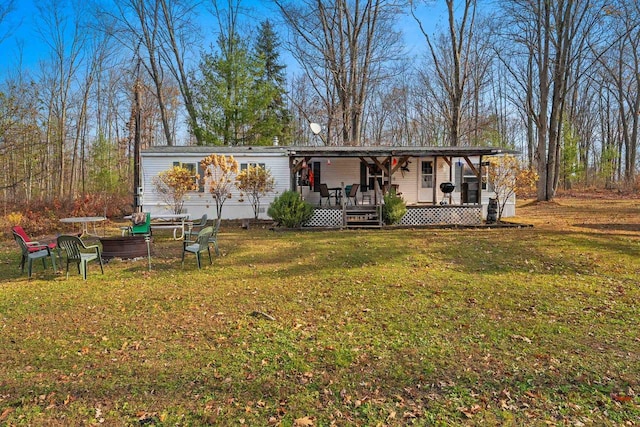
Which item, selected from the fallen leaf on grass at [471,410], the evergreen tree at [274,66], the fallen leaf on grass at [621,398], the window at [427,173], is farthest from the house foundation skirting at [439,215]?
the evergreen tree at [274,66]

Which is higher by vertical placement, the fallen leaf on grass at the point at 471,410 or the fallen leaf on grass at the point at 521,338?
the fallen leaf on grass at the point at 521,338

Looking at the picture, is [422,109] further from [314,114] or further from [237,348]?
[237,348]

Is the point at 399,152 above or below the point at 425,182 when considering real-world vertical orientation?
above

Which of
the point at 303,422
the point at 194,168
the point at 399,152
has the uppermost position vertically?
the point at 399,152

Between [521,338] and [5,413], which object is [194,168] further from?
[521,338]

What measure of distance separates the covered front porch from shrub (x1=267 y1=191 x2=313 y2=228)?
589 millimetres

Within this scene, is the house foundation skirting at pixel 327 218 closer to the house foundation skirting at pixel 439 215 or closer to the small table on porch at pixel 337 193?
the small table on porch at pixel 337 193

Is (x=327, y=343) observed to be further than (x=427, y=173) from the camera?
No

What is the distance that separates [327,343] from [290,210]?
9.23 m

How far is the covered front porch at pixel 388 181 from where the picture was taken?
45.1ft

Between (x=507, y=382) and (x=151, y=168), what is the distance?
15.4m

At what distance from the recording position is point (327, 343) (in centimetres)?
414

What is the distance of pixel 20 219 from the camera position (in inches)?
522

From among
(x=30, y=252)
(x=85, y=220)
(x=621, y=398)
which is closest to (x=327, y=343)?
(x=621, y=398)
